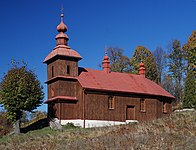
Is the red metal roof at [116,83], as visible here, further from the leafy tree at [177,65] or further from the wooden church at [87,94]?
the leafy tree at [177,65]

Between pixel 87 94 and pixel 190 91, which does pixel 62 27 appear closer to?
pixel 87 94

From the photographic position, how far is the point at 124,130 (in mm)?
9625

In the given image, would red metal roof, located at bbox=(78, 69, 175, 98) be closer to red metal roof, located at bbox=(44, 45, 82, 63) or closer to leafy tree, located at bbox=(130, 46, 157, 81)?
red metal roof, located at bbox=(44, 45, 82, 63)

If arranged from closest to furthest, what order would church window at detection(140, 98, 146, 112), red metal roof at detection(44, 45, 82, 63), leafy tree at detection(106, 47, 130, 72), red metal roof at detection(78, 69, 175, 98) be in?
red metal roof at detection(44, 45, 82, 63) < red metal roof at detection(78, 69, 175, 98) < church window at detection(140, 98, 146, 112) < leafy tree at detection(106, 47, 130, 72)

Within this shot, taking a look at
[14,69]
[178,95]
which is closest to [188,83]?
[178,95]

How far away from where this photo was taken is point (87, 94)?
33.2m

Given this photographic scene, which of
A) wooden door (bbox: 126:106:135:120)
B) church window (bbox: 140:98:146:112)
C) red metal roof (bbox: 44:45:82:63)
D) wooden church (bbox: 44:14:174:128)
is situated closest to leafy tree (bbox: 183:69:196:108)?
wooden church (bbox: 44:14:174:128)

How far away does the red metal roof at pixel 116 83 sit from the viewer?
3425cm

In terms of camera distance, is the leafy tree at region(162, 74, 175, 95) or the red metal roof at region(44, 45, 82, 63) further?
the leafy tree at region(162, 74, 175, 95)

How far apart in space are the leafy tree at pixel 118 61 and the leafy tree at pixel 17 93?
78.2 ft

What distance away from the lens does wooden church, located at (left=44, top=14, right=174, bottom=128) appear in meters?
33.0

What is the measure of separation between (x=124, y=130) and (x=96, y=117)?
24.0 metres

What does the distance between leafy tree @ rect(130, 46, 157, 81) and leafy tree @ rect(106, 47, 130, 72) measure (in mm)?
935

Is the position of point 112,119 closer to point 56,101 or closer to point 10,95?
point 56,101
